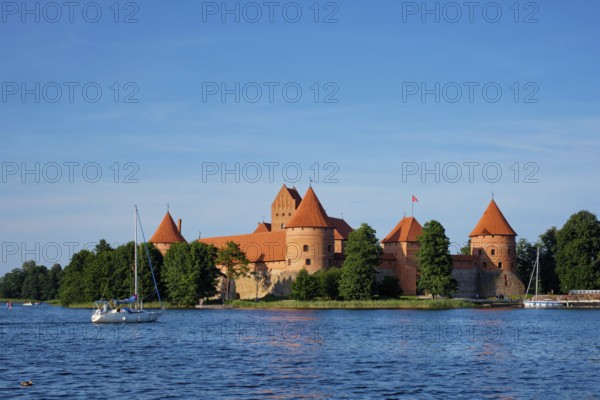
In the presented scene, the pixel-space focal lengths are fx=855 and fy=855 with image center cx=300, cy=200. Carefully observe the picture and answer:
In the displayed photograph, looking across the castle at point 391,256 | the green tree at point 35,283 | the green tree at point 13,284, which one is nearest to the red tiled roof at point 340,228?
the castle at point 391,256

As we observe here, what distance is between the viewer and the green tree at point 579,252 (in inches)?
2894

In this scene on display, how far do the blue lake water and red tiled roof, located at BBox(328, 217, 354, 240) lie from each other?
44486 millimetres

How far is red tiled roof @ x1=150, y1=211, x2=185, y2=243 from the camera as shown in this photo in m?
88.6

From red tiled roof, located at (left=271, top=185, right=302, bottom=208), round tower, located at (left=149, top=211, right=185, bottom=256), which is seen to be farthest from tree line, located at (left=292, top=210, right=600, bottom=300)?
red tiled roof, located at (left=271, top=185, right=302, bottom=208)

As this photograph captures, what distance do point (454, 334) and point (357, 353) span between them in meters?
9.24

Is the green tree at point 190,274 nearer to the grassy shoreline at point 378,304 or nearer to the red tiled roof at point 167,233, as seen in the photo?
the grassy shoreline at point 378,304

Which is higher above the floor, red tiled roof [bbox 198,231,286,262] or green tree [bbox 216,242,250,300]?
red tiled roof [bbox 198,231,286,262]

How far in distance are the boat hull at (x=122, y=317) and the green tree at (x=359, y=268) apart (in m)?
19.3

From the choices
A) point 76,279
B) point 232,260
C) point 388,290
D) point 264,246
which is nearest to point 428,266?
point 388,290

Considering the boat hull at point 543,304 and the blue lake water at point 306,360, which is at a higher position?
the boat hull at point 543,304

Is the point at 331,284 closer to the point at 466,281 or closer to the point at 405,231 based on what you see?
the point at 405,231

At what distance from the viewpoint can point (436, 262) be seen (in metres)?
67.3

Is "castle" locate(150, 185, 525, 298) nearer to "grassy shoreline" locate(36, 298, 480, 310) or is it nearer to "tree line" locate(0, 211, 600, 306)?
"tree line" locate(0, 211, 600, 306)

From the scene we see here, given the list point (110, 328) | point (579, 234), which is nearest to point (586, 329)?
point (110, 328)
